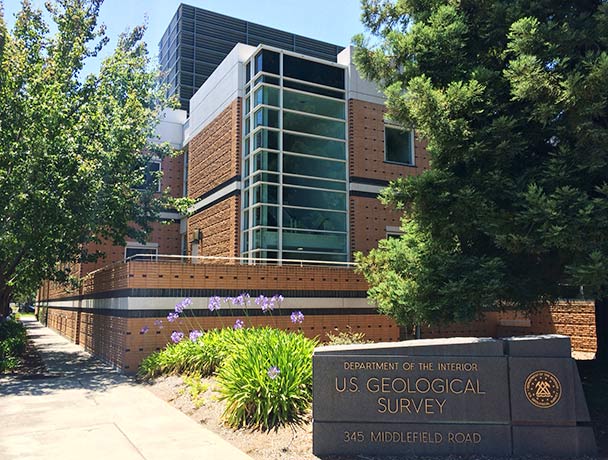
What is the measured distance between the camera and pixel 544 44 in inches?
305

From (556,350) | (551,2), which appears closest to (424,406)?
(556,350)

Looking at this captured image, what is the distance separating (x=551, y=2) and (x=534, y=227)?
3.89 meters

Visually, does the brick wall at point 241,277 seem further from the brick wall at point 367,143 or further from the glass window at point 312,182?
the brick wall at point 367,143

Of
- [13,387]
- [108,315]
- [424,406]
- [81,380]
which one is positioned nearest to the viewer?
[424,406]

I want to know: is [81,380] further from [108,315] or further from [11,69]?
[11,69]

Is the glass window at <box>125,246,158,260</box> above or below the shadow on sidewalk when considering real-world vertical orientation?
above

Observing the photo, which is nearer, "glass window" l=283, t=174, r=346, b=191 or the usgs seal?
the usgs seal

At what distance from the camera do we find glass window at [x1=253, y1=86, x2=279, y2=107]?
18.2 metres

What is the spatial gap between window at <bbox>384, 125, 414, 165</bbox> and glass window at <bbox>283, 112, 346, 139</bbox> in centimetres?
202

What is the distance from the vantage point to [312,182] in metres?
18.8

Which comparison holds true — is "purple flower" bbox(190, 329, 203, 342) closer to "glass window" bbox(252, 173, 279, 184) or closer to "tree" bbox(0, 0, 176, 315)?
"tree" bbox(0, 0, 176, 315)

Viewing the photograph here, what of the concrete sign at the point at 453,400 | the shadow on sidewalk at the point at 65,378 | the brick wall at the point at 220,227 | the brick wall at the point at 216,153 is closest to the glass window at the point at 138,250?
the brick wall at the point at 220,227

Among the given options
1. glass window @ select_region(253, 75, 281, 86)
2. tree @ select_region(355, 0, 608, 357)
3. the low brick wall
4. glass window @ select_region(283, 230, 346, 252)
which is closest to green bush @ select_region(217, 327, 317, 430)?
tree @ select_region(355, 0, 608, 357)

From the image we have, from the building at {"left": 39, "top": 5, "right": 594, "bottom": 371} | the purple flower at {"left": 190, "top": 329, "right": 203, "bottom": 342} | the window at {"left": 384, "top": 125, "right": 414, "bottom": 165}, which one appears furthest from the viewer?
the window at {"left": 384, "top": 125, "right": 414, "bottom": 165}
